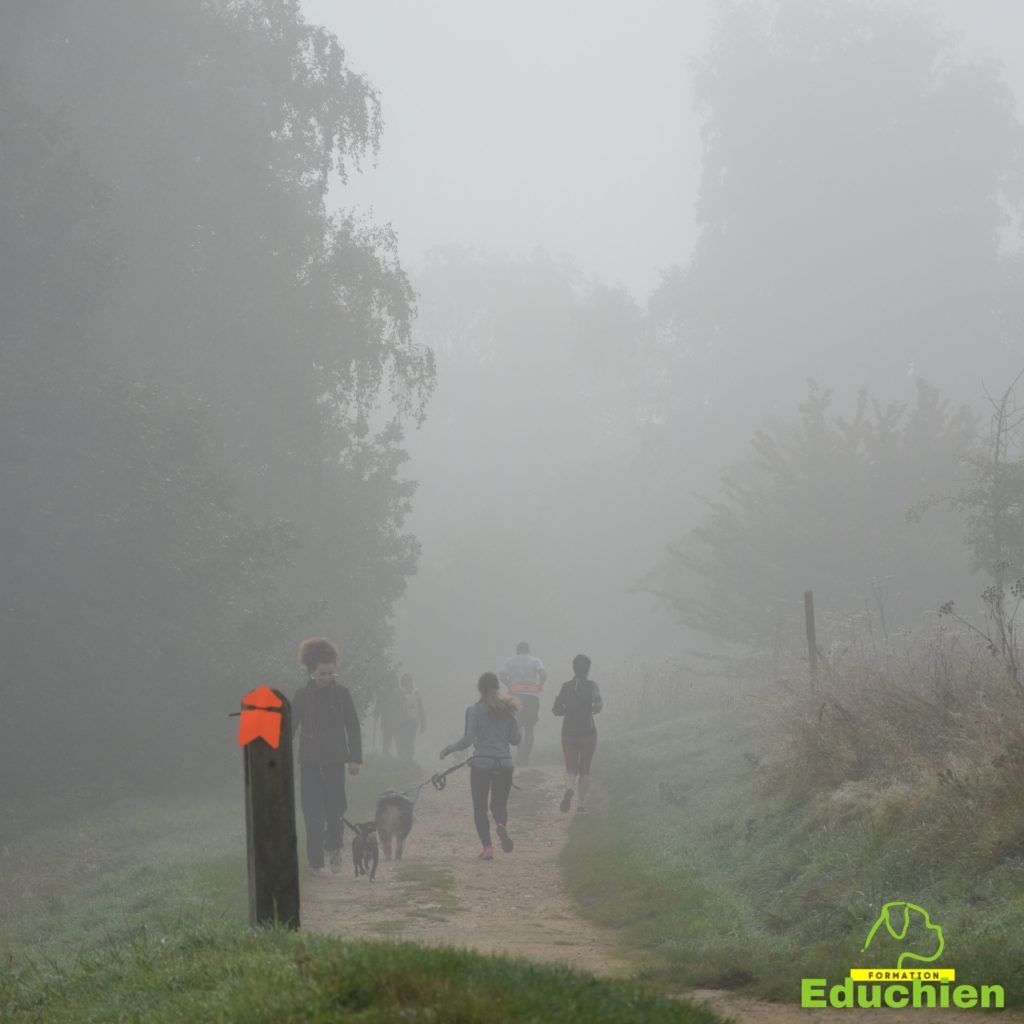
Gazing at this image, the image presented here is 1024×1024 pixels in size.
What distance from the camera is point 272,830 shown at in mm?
6160

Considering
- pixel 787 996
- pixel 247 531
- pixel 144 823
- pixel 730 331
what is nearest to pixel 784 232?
pixel 730 331

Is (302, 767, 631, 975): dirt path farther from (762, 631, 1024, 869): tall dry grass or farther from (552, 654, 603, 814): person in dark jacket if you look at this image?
(762, 631, 1024, 869): tall dry grass

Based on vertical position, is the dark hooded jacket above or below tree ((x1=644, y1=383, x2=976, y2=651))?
below

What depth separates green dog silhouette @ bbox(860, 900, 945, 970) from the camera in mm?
6605

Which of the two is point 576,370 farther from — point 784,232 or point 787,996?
point 787,996

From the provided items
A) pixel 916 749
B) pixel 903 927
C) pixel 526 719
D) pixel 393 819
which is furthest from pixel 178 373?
pixel 903 927

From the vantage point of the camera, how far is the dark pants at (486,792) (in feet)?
43.6

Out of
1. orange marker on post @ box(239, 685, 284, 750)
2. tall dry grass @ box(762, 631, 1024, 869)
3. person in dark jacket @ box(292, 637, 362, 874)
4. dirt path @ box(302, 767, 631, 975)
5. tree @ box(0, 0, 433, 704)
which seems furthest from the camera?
tree @ box(0, 0, 433, 704)

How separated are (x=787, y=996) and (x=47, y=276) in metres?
17.0

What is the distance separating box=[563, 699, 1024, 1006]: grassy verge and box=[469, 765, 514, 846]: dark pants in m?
0.86

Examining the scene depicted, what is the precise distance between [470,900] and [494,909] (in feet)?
1.53

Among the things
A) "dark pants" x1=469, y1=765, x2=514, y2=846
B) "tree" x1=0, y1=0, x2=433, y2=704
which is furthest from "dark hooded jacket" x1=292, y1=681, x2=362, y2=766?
"tree" x1=0, y1=0, x2=433, y2=704

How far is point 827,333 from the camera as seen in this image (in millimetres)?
52438

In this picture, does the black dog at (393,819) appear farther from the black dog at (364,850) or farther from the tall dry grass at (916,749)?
the tall dry grass at (916,749)
